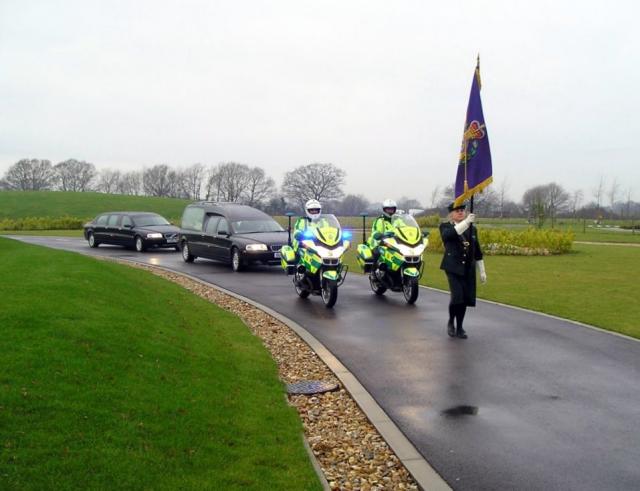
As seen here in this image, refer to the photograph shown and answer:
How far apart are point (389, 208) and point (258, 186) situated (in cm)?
8160

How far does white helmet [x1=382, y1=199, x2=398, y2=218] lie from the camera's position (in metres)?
11.7

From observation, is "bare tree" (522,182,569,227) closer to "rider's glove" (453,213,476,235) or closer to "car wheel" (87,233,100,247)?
"car wheel" (87,233,100,247)

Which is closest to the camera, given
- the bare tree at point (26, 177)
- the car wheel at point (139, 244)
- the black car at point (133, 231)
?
the black car at point (133, 231)

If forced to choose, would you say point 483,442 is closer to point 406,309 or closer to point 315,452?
point 315,452

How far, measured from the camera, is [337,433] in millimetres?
4953

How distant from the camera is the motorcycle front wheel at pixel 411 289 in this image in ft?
36.9

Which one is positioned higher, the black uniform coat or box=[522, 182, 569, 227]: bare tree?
box=[522, 182, 569, 227]: bare tree

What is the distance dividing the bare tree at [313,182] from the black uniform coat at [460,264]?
208 ft

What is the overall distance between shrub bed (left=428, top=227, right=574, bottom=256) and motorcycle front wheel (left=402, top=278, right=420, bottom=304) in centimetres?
1245

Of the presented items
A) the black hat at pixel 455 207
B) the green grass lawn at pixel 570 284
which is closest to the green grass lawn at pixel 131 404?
the black hat at pixel 455 207

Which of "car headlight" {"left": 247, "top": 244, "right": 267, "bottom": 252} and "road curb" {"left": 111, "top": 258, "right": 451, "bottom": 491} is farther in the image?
"car headlight" {"left": 247, "top": 244, "right": 267, "bottom": 252}

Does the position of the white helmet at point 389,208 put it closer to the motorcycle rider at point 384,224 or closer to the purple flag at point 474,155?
the motorcycle rider at point 384,224

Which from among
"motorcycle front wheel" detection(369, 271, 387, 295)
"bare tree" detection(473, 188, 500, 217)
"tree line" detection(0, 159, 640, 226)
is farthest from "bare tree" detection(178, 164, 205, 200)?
"motorcycle front wheel" detection(369, 271, 387, 295)

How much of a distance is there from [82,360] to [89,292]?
3188 mm
